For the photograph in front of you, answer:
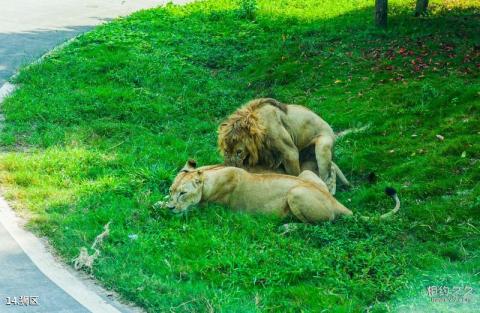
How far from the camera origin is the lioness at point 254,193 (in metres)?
8.20

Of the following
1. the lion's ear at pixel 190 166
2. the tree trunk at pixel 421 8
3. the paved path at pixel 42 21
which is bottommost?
the lion's ear at pixel 190 166

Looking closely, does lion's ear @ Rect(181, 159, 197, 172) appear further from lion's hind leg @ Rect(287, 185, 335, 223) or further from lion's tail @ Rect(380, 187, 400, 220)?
lion's tail @ Rect(380, 187, 400, 220)

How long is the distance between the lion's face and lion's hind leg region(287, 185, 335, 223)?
98 centimetres

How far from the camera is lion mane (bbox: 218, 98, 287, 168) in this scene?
8.89 meters

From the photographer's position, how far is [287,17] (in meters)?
19.0

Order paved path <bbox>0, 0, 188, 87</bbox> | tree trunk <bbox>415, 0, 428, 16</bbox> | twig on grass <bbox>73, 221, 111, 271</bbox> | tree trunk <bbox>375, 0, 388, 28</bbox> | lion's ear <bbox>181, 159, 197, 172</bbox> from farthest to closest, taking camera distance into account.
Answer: tree trunk <bbox>415, 0, 428, 16</bbox> < paved path <bbox>0, 0, 188, 87</bbox> < tree trunk <bbox>375, 0, 388, 28</bbox> < lion's ear <bbox>181, 159, 197, 172</bbox> < twig on grass <bbox>73, 221, 111, 271</bbox>

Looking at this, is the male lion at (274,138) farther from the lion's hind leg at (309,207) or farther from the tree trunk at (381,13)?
the tree trunk at (381,13)

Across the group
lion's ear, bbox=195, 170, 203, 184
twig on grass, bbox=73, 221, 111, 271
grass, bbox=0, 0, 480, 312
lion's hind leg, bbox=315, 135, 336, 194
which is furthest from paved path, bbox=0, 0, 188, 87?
twig on grass, bbox=73, 221, 111, 271

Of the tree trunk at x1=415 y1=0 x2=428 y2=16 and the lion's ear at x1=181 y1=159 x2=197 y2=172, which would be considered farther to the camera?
the tree trunk at x1=415 y1=0 x2=428 y2=16

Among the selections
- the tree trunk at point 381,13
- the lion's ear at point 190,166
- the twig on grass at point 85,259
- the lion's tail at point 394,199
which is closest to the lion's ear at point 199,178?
the lion's ear at point 190,166

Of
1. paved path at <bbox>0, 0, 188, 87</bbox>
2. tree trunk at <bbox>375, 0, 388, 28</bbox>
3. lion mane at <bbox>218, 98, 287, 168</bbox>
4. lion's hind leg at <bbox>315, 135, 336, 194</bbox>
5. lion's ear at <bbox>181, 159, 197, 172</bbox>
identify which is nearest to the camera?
lion's ear at <bbox>181, 159, 197, 172</bbox>

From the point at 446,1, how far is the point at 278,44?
16.0ft

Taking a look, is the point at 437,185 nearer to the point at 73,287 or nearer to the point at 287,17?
the point at 73,287

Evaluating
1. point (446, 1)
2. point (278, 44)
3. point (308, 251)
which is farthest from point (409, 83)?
point (446, 1)
